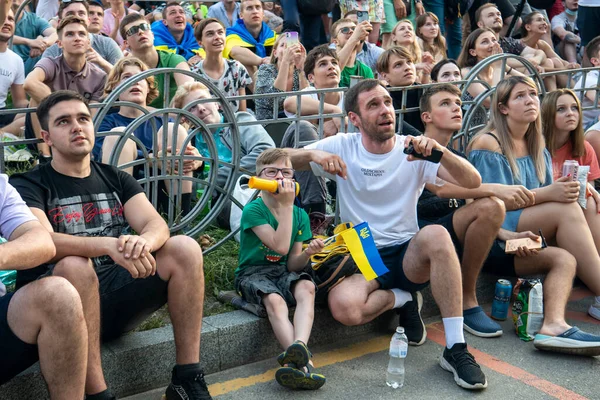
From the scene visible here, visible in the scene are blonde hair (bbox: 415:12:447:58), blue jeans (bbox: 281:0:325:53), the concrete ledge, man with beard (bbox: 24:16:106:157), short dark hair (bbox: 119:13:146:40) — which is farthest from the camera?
blonde hair (bbox: 415:12:447:58)

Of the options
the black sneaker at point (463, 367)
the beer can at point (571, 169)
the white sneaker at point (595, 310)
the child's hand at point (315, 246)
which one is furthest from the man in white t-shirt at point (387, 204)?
the white sneaker at point (595, 310)

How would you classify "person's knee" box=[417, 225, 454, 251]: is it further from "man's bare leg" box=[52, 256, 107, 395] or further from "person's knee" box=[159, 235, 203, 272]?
"man's bare leg" box=[52, 256, 107, 395]

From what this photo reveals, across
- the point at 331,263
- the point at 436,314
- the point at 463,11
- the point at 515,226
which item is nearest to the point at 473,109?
the point at 515,226

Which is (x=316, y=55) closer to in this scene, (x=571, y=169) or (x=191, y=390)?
(x=571, y=169)

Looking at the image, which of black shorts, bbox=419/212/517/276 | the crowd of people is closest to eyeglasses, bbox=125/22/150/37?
the crowd of people

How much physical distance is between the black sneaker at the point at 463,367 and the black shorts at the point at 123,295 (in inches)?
60.5

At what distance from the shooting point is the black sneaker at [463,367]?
3.89m

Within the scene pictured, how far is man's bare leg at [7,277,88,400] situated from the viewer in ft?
9.78

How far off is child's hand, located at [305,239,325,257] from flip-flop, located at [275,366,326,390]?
2.17 feet

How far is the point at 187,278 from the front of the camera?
352 centimetres

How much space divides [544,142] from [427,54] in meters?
3.40

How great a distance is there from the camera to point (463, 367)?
12.9 feet

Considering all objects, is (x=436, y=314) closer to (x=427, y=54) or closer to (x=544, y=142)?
(x=544, y=142)

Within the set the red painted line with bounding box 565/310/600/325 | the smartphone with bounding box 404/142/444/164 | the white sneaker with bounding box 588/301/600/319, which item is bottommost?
the red painted line with bounding box 565/310/600/325
